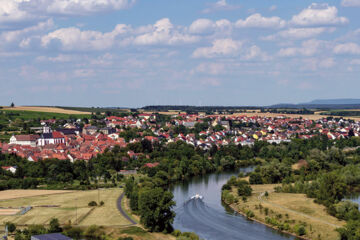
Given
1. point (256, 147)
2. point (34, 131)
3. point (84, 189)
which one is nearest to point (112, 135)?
point (34, 131)

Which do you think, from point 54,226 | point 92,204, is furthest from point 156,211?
point 92,204

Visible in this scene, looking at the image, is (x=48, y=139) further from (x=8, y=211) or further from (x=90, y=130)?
(x=8, y=211)

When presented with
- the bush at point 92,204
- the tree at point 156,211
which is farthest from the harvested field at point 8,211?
the tree at point 156,211

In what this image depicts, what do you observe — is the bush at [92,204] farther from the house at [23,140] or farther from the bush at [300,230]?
the house at [23,140]

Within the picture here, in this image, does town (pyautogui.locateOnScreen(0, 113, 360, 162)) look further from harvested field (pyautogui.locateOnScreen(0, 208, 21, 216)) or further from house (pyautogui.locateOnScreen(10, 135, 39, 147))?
harvested field (pyautogui.locateOnScreen(0, 208, 21, 216))

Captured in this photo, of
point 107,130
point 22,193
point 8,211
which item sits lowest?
point 8,211

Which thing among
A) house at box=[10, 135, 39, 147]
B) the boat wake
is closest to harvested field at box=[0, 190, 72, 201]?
the boat wake
